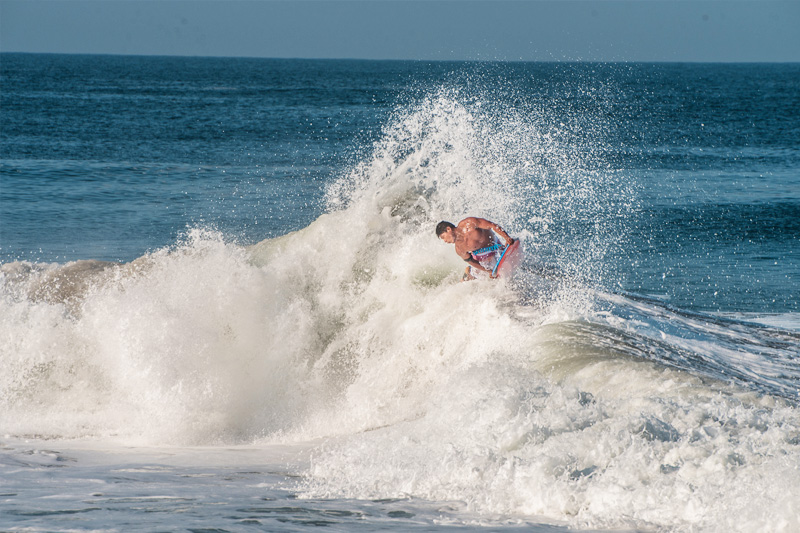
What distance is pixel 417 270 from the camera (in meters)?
8.91

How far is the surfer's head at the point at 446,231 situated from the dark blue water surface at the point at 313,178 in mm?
5246

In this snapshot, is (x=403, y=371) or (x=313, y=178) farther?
(x=313, y=178)

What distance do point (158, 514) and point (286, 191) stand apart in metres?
17.4

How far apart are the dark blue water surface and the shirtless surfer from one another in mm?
4800

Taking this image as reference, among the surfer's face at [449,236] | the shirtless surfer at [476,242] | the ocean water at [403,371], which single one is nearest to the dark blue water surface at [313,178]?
the ocean water at [403,371]

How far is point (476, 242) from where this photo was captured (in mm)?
8359

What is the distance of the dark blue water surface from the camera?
1476cm

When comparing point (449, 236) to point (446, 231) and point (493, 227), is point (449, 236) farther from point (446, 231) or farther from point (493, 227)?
point (493, 227)

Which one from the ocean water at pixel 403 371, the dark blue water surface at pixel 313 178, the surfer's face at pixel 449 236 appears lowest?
the ocean water at pixel 403 371

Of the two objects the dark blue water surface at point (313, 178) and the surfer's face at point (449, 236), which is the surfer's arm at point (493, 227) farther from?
the dark blue water surface at point (313, 178)

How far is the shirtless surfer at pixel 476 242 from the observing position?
834 cm

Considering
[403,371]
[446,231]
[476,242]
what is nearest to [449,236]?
[446,231]

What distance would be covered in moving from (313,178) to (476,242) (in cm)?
1539

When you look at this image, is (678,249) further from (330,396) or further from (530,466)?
(530,466)
